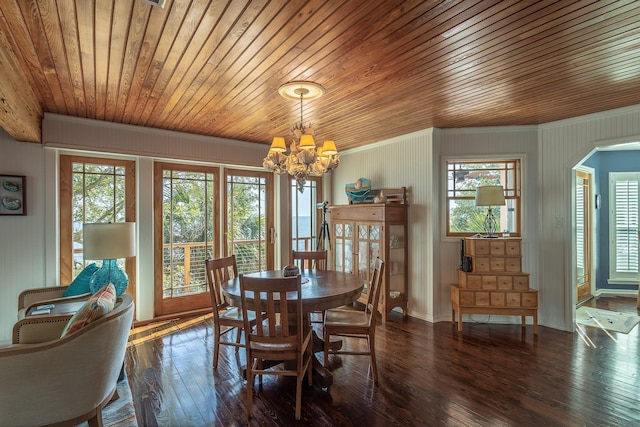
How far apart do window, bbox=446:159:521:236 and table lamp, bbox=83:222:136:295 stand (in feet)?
12.3

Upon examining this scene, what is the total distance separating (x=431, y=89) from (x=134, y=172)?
3.65 metres

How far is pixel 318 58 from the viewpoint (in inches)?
86.3

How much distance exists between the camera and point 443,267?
413cm

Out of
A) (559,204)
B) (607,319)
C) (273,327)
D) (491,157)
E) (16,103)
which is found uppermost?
(16,103)

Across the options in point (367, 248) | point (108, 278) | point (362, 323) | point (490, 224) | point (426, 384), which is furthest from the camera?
point (367, 248)

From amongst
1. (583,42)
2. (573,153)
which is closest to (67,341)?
(583,42)

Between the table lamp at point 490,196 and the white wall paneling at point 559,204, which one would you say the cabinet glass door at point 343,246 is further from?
the white wall paneling at point 559,204

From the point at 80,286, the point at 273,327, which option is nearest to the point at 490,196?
the point at 273,327

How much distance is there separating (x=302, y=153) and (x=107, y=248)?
6.22 feet

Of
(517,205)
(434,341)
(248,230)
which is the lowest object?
(434,341)

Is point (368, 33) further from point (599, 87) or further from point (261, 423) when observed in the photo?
point (261, 423)

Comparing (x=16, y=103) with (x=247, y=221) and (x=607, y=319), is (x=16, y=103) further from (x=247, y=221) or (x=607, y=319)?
(x=607, y=319)

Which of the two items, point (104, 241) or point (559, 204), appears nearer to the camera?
point (104, 241)

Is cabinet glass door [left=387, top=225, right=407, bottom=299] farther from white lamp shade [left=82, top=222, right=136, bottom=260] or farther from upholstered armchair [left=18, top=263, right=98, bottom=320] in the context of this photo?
upholstered armchair [left=18, top=263, right=98, bottom=320]
